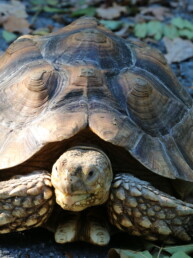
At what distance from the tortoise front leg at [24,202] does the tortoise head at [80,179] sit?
0.25 ft

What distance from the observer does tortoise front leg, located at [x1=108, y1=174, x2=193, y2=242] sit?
266 cm

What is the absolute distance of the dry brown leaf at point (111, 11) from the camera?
6.53m

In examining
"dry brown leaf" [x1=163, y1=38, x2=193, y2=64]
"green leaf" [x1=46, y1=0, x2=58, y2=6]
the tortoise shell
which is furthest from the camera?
"green leaf" [x1=46, y1=0, x2=58, y2=6]

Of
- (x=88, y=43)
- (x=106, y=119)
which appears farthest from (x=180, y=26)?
(x=106, y=119)

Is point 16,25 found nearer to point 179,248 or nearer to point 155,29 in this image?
point 155,29

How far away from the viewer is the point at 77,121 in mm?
2707

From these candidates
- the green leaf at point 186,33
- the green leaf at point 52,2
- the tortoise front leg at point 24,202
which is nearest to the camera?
the tortoise front leg at point 24,202

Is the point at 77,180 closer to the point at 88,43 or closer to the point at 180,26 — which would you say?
the point at 88,43

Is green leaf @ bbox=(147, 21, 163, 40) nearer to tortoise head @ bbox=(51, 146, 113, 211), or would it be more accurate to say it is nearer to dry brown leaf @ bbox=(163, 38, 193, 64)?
dry brown leaf @ bbox=(163, 38, 193, 64)

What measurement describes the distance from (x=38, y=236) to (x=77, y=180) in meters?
0.53

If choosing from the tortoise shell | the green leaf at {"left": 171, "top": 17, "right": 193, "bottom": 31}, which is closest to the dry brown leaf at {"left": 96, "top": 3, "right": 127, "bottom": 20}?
the green leaf at {"left": 171, "top": 17, "right": 193, "bottom": 31}

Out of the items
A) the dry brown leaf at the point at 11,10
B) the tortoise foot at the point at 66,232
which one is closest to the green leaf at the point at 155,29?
the dry brown leaf at the point at 11,10

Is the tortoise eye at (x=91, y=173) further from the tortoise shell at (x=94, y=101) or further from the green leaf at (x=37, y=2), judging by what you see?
the green leaf at (x=37, y=2)

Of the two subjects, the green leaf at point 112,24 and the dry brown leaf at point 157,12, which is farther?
the dry brown leaf at point 157,12
